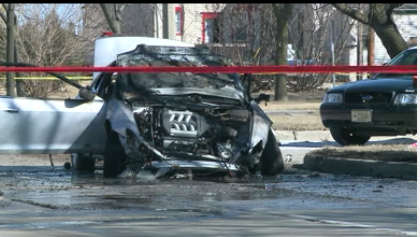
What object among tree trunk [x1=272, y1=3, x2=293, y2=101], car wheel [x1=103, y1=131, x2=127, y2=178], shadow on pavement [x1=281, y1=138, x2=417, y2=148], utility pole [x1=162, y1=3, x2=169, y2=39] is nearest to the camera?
car wheel [x1=103, y1=131, x2=127, y2=178]

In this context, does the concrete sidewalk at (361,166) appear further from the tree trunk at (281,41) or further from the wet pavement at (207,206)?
the tree trunk at (281,41)

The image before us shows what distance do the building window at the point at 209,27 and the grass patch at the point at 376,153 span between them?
19.7 meters

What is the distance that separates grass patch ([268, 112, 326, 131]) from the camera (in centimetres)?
1644

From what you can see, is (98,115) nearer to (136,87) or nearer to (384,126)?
(136,87)

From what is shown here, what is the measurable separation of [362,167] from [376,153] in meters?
0.57

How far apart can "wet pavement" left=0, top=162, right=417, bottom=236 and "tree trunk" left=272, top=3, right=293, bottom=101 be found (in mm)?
14431

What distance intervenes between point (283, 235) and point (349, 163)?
4.82 meters

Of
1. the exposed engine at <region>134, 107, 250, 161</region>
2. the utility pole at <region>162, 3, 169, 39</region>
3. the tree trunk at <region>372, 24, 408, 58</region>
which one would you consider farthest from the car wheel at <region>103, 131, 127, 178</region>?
the tree trunk at <region>372, 24, 408, 58</region>

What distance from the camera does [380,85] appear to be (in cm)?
1291

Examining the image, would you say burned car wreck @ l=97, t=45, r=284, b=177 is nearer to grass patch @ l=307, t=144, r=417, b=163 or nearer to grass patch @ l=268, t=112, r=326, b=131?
grass patch @ l=307, t=144, r=417, b=163

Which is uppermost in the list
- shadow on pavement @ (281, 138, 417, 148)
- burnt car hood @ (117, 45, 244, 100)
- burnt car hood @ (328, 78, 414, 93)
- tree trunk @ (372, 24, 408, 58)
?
tree trunk @ (372, 24, 408, 58)

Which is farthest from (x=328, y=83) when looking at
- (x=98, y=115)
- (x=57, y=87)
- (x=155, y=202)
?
(x=155, y=202)

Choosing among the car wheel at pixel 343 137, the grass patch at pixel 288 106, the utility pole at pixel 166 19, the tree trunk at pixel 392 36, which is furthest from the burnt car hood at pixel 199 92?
the tree trunk at pixel 392 36

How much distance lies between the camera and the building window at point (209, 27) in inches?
1254
